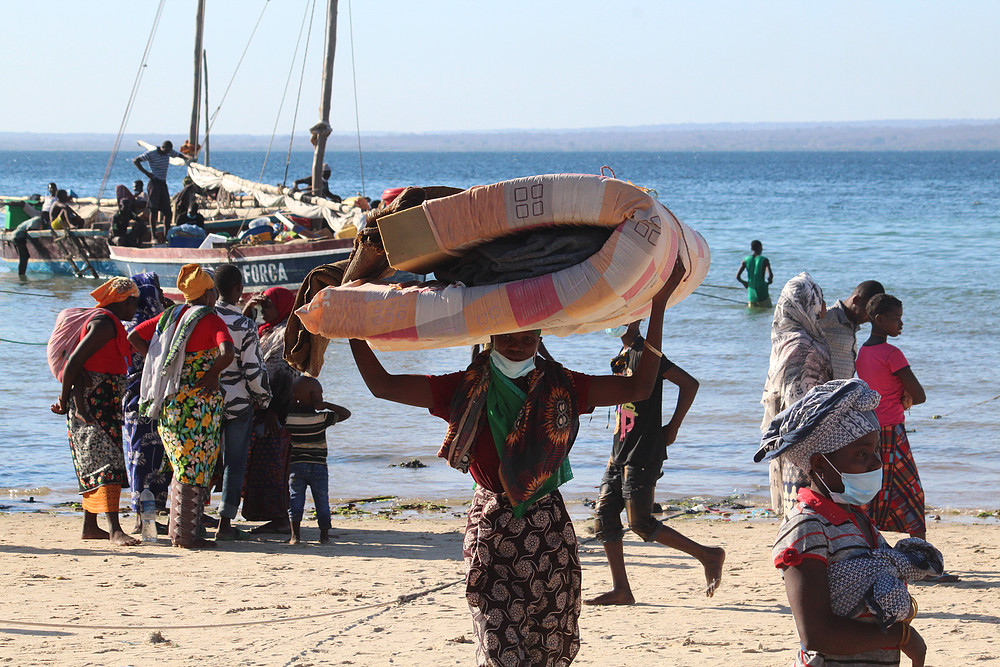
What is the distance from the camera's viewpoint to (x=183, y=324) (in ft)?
20.8

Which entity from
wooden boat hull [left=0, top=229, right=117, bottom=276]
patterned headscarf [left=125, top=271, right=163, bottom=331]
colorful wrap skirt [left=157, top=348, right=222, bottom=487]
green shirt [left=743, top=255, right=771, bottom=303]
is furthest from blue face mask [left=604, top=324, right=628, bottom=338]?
wooden boat hull [left=0, top=229, right=117, bottom=276]

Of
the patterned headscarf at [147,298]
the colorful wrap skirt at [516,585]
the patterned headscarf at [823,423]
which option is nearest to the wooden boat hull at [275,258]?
the patterned headscarf at [147,298]

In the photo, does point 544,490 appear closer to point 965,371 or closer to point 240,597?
point 240,597

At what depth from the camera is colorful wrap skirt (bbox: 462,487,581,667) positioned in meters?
3.52

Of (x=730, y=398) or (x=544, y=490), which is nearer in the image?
(x=544, y=490)

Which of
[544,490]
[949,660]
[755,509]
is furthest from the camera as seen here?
[755,509]

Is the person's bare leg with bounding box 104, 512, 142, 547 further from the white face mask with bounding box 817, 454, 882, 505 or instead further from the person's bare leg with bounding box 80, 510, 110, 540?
the white face mask with bounding box 817, 454, 882, 505

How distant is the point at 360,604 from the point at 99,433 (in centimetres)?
227

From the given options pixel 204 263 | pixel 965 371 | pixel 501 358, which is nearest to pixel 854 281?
pixel 965 371

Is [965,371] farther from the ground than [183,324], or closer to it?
closer to it

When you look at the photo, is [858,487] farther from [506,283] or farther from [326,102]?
[326,102]

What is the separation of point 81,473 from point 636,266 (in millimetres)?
4834

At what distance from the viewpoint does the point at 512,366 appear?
11.8 feet

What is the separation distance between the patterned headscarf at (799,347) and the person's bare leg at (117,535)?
3.84 meters
